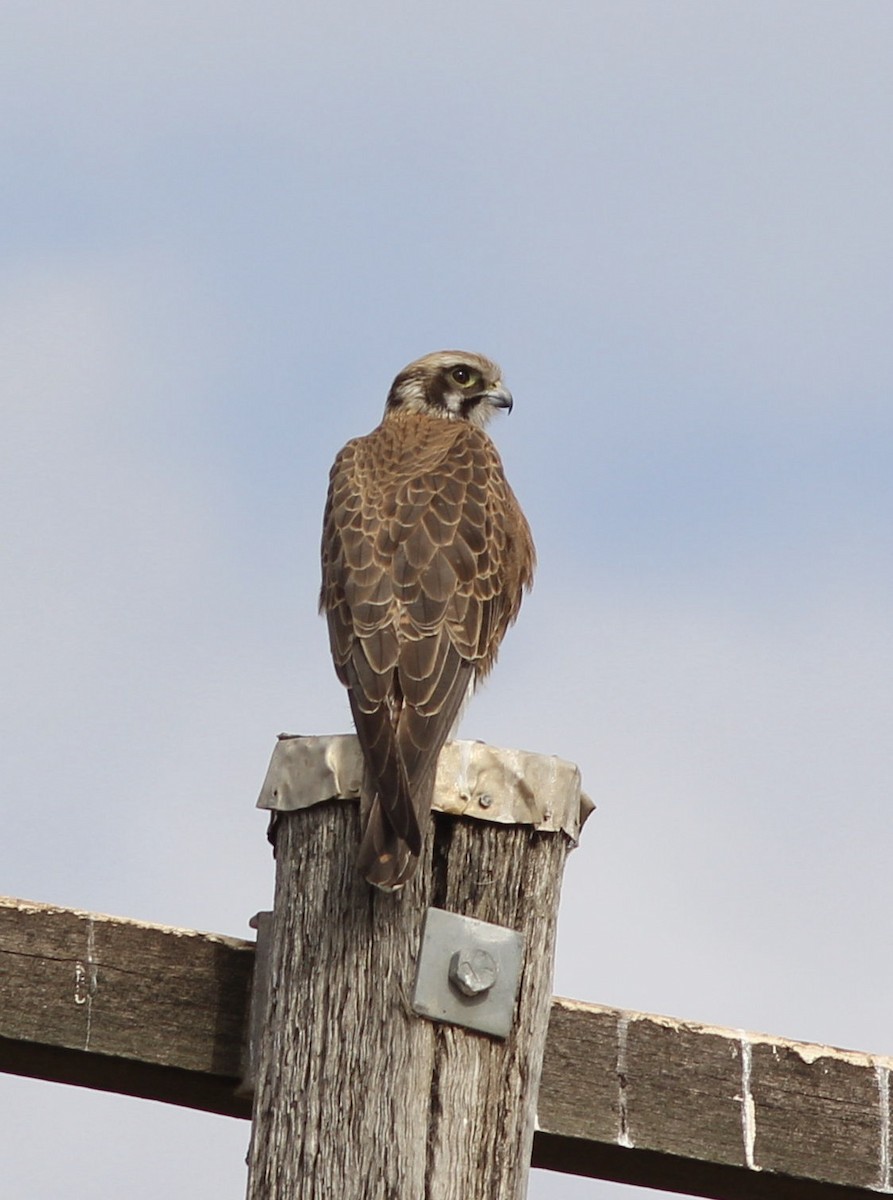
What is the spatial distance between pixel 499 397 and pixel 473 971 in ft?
14.7

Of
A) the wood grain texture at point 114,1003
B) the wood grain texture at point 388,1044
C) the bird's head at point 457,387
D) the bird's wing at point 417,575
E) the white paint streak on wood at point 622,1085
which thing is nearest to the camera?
the wood grain texture at point 388,1044

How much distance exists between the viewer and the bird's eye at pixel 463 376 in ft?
21.5

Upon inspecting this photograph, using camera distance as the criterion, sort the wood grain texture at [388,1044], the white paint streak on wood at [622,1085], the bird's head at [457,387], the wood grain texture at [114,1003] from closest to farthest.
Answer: the wood grain texture at [388,1044] < the wood grain texture at [114,1003] < the white paint streak on wood at [622,1085] < the bird's head at [457,387]

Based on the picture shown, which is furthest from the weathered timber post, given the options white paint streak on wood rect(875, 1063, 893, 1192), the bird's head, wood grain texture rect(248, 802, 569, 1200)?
the bird's head

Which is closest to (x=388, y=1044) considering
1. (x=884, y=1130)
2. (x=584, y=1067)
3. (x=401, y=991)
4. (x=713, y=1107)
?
(x=401, y=991)

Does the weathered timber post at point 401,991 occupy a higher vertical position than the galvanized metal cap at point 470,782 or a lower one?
lower

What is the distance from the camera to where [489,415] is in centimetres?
657

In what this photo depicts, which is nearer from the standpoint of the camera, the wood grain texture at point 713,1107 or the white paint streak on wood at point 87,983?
the white paint streak on wood at point 87,983

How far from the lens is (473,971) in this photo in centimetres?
225

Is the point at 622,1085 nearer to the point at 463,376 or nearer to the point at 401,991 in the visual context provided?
the point at 401,991

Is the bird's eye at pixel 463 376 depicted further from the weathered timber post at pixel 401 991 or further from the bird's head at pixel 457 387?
the weathered timber post at pixel 401 991

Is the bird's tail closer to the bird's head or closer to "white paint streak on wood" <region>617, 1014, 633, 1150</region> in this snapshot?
"white paint streak on wood" <region>617, 1014, 633, 1150</region>

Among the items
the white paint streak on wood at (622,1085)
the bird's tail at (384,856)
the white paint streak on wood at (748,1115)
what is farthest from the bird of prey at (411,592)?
the white paint streak on wood at (748,1115)

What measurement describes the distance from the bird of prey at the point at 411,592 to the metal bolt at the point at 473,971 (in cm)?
13
